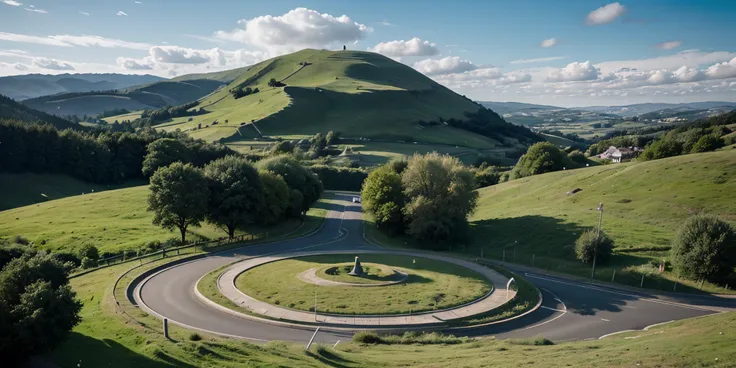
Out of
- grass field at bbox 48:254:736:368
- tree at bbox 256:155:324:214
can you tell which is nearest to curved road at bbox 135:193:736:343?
grass field at bbox 48:254:736:368

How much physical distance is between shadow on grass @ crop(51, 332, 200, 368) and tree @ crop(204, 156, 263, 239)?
108 feet

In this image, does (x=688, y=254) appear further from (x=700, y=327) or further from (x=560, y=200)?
(x=560, y=200)

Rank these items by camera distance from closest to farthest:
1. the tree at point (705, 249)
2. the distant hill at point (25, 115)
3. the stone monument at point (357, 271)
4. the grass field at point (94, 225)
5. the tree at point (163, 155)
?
1. the tree at point (705, 249)
2. the stone monument at point (357, 271)
3. the grass field at point (94, 225)
4. the tree at point (163, 155)
5. the distant hill at point (25, 115)

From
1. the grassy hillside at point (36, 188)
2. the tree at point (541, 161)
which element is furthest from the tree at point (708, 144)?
the grassy hillside at point (36, 188)

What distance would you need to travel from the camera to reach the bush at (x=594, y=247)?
152ft

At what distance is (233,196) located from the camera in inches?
2186

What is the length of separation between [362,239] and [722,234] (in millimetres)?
38688

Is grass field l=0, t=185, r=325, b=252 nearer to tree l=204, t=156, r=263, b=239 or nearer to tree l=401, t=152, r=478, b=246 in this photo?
tree l=204, t=156, r=263, b=239

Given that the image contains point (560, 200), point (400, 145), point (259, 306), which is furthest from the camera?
point (400, 145)

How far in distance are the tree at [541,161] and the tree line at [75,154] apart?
239ft

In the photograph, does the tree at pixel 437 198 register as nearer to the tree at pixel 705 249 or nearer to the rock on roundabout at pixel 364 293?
the rock on roundabout at pixel 364 293

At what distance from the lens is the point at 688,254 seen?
40906 millimetres

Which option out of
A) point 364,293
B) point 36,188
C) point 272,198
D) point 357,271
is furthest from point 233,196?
point 36,188

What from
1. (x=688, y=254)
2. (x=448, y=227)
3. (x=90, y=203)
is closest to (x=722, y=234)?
(x=688, y=254)
